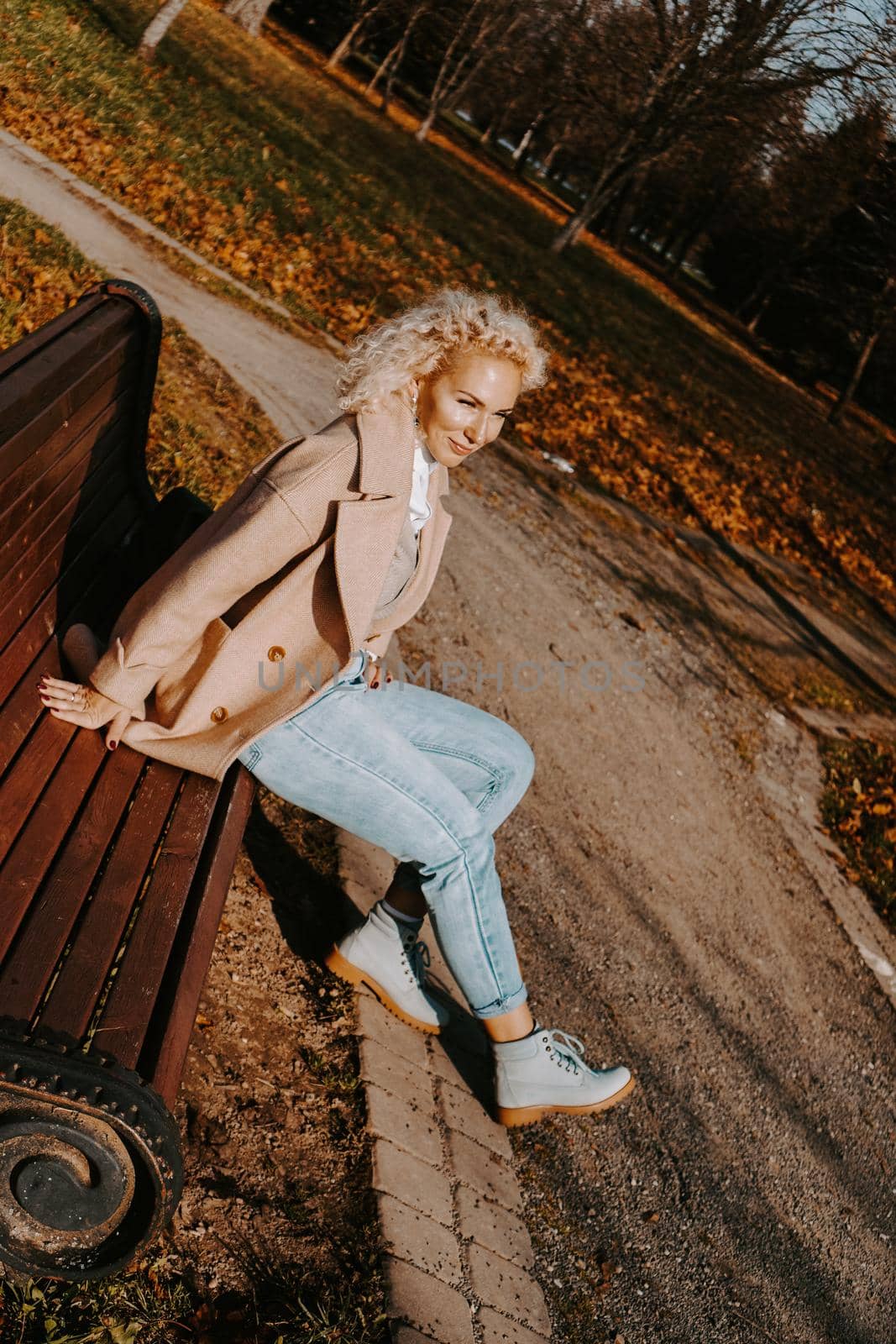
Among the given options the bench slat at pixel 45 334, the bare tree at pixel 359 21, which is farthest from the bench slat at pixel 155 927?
the bare tree at pixel 359 21

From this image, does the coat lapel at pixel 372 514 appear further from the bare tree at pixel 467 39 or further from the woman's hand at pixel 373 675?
the bare tree at pixel 467 39

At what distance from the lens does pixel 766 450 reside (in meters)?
15.5

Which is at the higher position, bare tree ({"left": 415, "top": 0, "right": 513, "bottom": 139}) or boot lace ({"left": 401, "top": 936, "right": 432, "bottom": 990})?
bare tree ({"left": 415, "top": 0, "right": 513, "bottom": 139})

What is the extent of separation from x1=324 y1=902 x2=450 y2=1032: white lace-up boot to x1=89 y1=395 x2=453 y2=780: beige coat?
75cm

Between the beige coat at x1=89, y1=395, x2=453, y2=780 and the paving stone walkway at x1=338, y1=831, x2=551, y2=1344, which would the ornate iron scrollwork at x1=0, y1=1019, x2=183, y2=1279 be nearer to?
the paving stone walkway at x1=338, y1=831, x2=551, y2=1344

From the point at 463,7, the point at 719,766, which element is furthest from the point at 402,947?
the point at 463,7

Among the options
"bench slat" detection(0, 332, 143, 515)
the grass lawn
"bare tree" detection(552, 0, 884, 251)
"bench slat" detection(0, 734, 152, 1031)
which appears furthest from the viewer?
"bare tree" detection(552, 0, 884, 251)

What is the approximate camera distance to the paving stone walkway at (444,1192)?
2.28m

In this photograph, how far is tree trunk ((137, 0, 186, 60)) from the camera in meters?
12.9

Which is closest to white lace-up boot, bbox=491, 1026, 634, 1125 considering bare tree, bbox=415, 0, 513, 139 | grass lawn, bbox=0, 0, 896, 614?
grass lawn, bbox=0, 0, 896, 614

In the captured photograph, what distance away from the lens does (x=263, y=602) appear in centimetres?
235

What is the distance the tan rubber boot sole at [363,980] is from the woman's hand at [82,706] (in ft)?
3.17

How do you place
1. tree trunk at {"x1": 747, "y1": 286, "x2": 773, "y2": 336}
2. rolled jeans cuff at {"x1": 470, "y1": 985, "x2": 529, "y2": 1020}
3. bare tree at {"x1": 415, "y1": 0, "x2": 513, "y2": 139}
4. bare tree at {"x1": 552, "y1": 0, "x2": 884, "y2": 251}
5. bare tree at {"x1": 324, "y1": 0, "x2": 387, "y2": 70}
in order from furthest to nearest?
tree trunk at {"x1": 747, "y1": 286, "x2": 773, "y2": 336} → bare tree at {"x1": 324, "y1": 0, "x2": 387, "y2": 70} → bare tree at {"x1": 415, "y1": 0, "x2": 513, "y2": 139} → bare tree at {"x1": 552, "y1": 0, "x2": 884, "y2": 251} → rolled jeans cuff at {"x1": 470, "y1": 985, "x2": 529, "y2": 1020}

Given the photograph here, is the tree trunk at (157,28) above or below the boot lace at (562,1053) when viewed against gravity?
above
